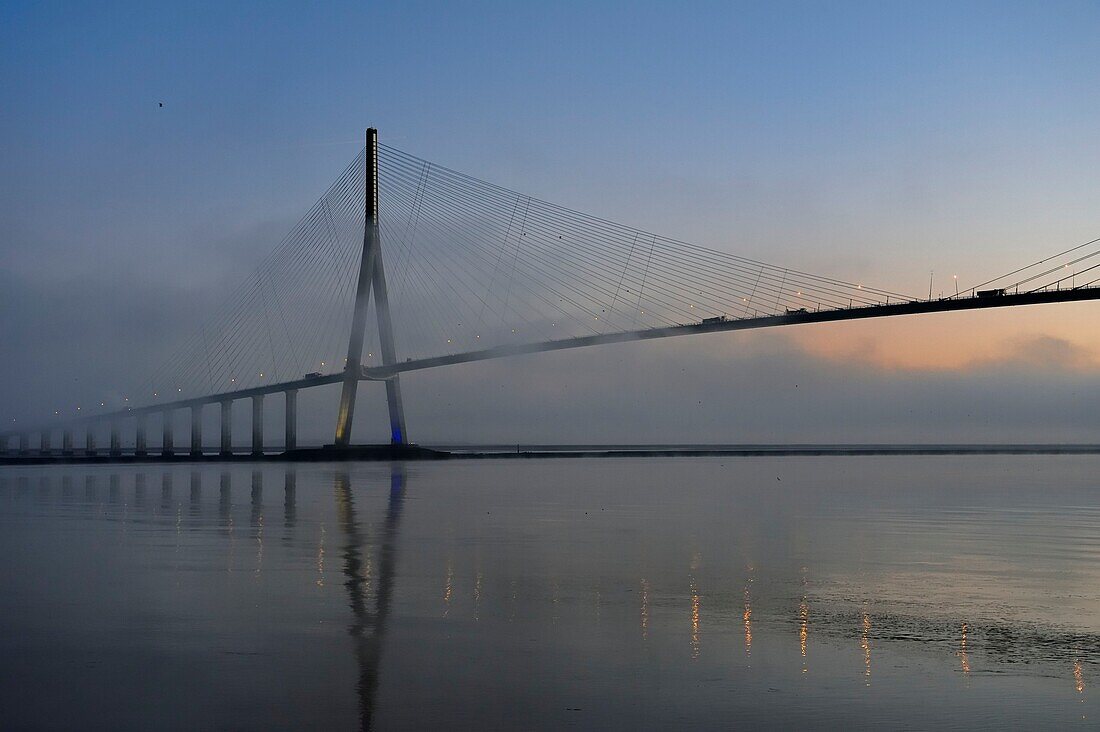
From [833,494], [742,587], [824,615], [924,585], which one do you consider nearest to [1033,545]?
[924,585]

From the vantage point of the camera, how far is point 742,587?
1276 centimetres

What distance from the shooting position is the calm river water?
7133 millimetres

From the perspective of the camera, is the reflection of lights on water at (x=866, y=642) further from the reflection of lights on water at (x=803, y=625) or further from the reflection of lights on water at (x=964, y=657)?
the reflection of lights on water at (x=964, y=657)

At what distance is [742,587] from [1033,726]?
6153mm

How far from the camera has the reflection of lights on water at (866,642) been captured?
8148 millimetres

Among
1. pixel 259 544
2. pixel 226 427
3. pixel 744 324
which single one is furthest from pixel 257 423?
pixel 259 544

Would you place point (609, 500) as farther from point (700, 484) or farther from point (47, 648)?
point (47, 648)

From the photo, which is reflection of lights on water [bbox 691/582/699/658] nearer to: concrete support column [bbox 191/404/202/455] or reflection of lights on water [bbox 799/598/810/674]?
reflection of lights on water [bbox 799/598/810/674]

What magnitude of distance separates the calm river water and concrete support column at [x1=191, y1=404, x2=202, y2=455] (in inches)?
3108

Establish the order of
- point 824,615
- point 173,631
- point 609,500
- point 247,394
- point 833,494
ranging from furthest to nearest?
point 247,394 → point 833,494 → point 609,500 → point 824,615 → point 173,631

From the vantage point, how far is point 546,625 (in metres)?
10.2

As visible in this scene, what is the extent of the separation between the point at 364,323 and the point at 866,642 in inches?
2337

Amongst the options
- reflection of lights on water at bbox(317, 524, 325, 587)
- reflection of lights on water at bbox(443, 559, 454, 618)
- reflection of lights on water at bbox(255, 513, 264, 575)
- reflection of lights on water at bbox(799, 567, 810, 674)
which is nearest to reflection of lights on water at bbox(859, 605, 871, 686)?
reflection of lights on water at bbox(799, 567, 810, 674)

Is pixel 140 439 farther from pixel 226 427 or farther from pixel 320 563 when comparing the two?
pixel 320 563
